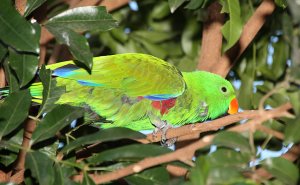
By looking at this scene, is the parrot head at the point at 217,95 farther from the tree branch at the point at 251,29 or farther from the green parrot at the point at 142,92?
the tree branch at the point at 251,29

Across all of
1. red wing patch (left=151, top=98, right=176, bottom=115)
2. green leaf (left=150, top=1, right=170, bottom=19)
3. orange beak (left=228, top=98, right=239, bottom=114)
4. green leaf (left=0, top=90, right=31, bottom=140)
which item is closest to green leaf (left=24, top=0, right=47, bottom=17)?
green leaf (left=0, top=90, right=31, bottom=140)

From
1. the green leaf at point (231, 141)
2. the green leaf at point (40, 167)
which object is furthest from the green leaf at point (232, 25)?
the green leaf at point (40, 167)

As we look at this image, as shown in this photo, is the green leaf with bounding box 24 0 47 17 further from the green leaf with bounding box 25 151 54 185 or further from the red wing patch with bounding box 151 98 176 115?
the red wing patch with bounding box 151 98 176 115

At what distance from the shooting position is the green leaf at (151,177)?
1.67 m

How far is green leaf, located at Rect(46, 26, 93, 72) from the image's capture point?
1.82m

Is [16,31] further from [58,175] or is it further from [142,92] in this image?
[142,92]

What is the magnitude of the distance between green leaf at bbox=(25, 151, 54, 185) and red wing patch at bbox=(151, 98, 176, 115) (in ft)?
3.70

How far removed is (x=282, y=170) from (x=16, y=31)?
3.09 ft

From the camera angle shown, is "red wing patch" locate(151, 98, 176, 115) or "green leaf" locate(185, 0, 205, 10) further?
"red wing patch" locate(151, 98, 176, 115)

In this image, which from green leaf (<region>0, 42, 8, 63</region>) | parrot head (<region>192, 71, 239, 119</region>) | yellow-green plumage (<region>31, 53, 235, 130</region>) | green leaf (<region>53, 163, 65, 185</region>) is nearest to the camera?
green leaf (<region>53, 163, 65, 185</region>)

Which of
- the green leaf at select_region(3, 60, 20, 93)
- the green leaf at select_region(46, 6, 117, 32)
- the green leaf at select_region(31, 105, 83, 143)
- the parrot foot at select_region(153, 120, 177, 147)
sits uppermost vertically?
the green leaf at select_region(46, 6, 117, 32)

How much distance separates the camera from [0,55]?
179 cm

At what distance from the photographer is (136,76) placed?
103 inches

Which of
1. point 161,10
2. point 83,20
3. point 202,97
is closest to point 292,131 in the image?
point 83,20
